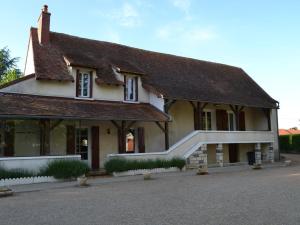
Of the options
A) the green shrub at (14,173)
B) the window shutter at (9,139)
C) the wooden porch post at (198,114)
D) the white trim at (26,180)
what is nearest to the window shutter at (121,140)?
the white trim at (26,180)

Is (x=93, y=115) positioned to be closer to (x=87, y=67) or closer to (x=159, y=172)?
(x=87, y=67)

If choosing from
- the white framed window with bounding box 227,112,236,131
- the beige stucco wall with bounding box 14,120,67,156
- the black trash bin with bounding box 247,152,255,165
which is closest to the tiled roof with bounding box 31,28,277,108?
the white framed window with bounding box 227,112,236,131

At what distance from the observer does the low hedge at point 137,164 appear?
50.9ft

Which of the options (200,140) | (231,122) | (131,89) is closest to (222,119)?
(231,122)

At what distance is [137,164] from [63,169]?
3.78 metres

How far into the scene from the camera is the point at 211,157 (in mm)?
21828

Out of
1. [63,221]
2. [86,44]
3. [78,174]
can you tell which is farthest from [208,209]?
[86,44]

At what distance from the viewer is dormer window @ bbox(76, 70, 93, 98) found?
1747cm

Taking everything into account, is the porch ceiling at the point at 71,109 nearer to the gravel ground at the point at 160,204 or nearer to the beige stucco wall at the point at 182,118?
the beige stucco wall at the point at 182,118

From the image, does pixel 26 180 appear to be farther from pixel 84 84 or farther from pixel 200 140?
pixel 200 140

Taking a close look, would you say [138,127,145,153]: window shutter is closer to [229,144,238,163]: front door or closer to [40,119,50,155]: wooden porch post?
[40,119,50,155]: wooden porch post

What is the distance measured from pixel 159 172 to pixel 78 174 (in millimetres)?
4298

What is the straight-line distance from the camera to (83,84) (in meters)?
17.8

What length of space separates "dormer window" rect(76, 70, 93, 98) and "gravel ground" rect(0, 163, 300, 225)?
5932mm
